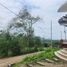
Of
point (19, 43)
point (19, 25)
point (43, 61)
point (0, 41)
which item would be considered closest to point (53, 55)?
point (43, 61)

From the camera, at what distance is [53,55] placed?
51.4ft

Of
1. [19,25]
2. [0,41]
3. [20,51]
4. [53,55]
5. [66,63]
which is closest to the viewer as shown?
[66,63]

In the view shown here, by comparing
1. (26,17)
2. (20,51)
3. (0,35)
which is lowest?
(20,51)

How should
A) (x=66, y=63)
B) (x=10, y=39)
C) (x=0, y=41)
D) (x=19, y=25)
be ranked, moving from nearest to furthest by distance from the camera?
(x=66, y=63) < (x=0, y=41) < (x=10, y=39) < (x=19, y=25)

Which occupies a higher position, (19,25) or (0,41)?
(19,25)

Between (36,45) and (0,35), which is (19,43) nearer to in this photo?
(0,35)

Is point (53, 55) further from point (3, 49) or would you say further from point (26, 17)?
point (26, 17)

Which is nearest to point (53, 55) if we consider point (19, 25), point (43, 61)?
point (43, 61)

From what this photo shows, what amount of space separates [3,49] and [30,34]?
955cm

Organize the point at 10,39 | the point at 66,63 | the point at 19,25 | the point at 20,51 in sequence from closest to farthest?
the point at 66,63
the point at 10,39
the point at 20,51
the point at 19,25

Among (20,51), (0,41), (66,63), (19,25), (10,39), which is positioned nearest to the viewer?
(66,63)

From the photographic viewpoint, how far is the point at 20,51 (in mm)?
26844

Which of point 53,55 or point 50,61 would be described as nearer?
point 50,61

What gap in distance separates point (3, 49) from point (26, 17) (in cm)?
948
